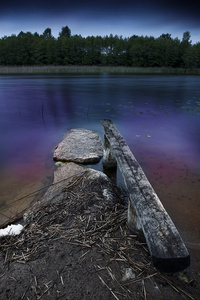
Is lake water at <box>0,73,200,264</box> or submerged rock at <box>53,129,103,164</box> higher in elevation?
submerged rock at <box>53,129,103,164</box>

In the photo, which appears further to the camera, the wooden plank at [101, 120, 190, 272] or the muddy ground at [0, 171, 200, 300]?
the muddy ground at [0, 171, 200, 300]

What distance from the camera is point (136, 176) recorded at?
232 cm

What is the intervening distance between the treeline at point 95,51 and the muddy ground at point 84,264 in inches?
3225

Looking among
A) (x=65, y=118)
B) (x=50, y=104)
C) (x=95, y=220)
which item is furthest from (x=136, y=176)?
(x=50, y=104)

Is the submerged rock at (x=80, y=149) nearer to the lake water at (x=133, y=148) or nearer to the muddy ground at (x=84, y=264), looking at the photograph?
the lake water at (x=133, y=148)

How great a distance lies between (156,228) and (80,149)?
375 cm

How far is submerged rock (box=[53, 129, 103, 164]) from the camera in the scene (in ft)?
15.6

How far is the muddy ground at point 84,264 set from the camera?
59.2 inches

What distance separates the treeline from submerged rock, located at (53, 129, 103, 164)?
257 feet

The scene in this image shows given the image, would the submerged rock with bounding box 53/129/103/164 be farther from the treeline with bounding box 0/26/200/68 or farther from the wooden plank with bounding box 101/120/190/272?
the treeline with bounding box 0/26/200/68

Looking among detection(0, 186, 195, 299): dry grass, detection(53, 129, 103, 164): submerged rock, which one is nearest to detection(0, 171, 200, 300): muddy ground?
detection(0, 186, 195, 299): dry grass

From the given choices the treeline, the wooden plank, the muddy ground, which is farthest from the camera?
the treeline

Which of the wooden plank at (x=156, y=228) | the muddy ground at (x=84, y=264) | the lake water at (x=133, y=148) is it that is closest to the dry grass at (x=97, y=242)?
the muddy ground at (x=84, y=264)

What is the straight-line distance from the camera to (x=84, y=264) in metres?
1.72
